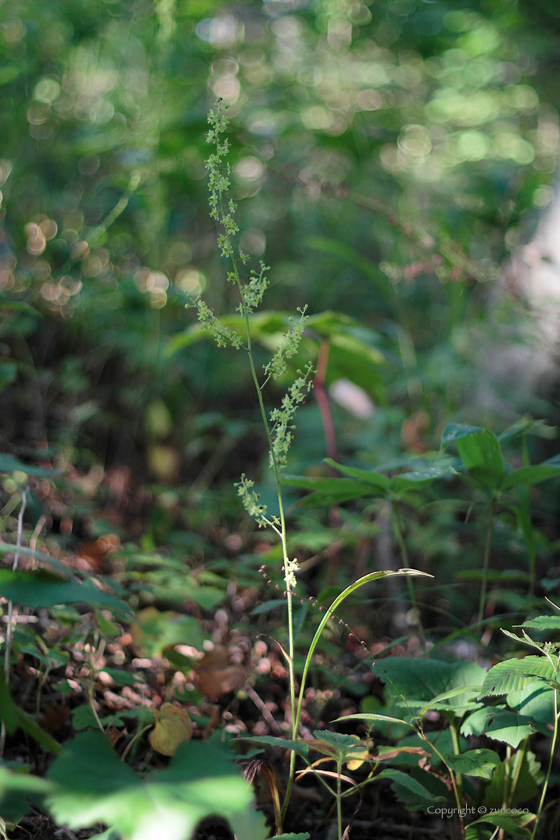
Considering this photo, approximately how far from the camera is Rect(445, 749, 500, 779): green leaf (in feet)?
2.60

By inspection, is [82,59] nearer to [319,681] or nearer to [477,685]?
[319,681]

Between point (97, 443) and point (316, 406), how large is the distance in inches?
44.4

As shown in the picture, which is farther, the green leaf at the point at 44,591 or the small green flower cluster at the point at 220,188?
the small green flower cluster at the point at 220,188

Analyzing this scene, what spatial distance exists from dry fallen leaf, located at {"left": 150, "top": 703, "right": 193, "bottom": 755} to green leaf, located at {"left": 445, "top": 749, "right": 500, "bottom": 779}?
45 centimetres

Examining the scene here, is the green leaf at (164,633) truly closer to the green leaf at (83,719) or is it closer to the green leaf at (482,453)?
the green leaf at (83,719)

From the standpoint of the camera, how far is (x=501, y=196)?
9.20ft

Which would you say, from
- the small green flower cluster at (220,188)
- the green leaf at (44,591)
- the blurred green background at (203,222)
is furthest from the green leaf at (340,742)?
the blurred green background at (203,222)

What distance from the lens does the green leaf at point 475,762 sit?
79 cm

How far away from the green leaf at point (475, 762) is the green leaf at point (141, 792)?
39cm

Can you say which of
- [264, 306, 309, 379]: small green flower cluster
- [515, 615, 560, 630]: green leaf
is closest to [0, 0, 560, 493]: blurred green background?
[264, 306, 309, 379]: small green flower cluster

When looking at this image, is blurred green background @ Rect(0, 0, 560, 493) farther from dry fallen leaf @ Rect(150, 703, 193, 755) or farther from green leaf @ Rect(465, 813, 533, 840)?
green leaf @ Rect(465, 813, 533, 840)

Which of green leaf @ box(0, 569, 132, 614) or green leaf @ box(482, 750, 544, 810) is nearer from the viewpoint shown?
green leaf @ box(0, 569, 132, 614)

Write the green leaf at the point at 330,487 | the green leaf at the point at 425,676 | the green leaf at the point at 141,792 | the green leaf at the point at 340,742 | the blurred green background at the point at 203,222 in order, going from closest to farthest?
A: the green leaf at the point at 141,792
the green leaf at the point at 340,742
the green leaf at the point at 425,676
the green leaf at the point at 330,487
the blurred green background at the point at 203,222

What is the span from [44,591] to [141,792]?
28 cm
